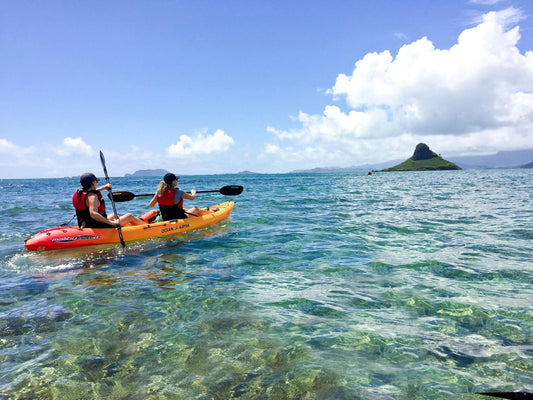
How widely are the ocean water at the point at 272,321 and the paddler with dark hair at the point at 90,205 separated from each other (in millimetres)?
1003

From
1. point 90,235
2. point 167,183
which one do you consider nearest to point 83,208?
point 90,235

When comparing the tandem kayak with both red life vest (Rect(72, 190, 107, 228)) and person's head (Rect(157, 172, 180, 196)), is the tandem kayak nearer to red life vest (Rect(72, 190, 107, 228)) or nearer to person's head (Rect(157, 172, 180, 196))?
red life vest (Rect(72, 190, 107, 228))

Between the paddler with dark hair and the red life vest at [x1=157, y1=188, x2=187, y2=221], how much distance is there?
182 cm

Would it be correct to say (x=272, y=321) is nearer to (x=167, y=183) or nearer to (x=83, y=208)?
(x=83, y=208)

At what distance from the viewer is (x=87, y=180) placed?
30.7ft

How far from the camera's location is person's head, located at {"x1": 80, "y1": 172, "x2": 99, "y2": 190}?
9344mm

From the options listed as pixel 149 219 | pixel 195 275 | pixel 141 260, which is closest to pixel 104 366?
pixel 195 275

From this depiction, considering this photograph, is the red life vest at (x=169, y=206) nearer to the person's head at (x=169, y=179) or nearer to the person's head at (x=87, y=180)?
the person's head at (x=169, y=179)

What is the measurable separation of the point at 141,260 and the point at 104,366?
520cm

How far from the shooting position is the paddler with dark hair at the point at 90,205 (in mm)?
9514

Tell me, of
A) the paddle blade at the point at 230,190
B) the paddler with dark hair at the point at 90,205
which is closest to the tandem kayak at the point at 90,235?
the paddler with dark hair at the point at 90,205

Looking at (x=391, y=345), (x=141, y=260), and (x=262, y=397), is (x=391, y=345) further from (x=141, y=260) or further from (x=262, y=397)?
(x=141, y=260)

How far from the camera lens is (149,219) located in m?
12.9

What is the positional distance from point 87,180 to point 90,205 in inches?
32.5
